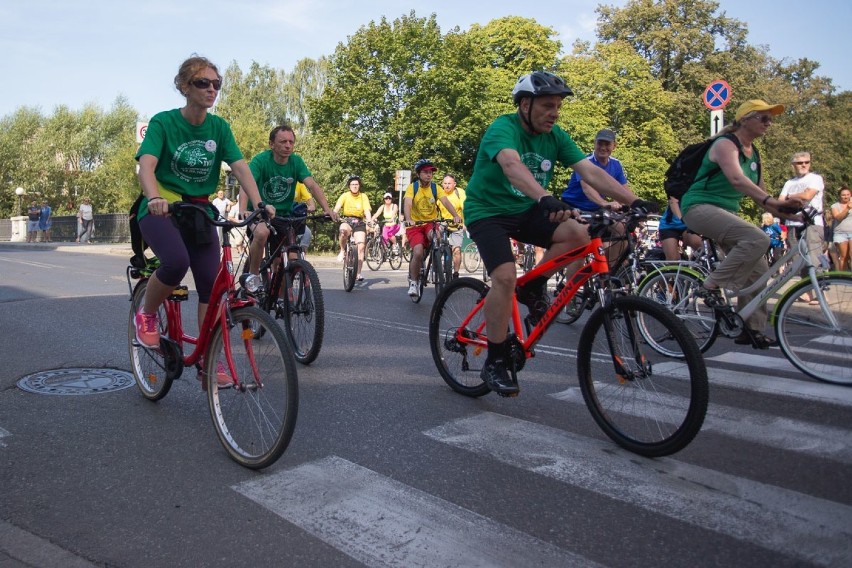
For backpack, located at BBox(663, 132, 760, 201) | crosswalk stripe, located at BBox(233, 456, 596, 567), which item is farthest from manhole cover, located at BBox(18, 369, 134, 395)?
backpack, located at BBox(663, 132, 760, 201)

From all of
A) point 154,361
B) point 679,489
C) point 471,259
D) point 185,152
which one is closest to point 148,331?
point 154,361

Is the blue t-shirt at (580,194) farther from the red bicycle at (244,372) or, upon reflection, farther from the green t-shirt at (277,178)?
the red bicycle at (244,372)

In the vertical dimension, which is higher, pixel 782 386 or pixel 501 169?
pixel 501 169

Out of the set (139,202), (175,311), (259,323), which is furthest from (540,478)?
(139,202)

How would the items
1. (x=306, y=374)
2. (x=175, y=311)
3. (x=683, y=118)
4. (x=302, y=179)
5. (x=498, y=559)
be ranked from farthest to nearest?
(x=683, y=118) < (x=302, y=179) < (x=306, y=374) < (x=175, y=311) < (x=498, y=559)

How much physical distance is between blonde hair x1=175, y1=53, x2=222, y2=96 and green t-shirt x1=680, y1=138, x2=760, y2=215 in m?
3.83

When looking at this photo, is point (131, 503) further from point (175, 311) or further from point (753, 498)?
point (753, 498)

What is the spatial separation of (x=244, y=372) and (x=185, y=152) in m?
1.54

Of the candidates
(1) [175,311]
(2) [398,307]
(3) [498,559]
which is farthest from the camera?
(2) [398,307]

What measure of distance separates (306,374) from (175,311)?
1348 mm

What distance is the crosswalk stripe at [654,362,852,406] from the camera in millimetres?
5059

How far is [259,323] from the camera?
3.60 meters

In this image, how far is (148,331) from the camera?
4.72m

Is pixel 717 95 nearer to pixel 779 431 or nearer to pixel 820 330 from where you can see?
pixel 820 330
